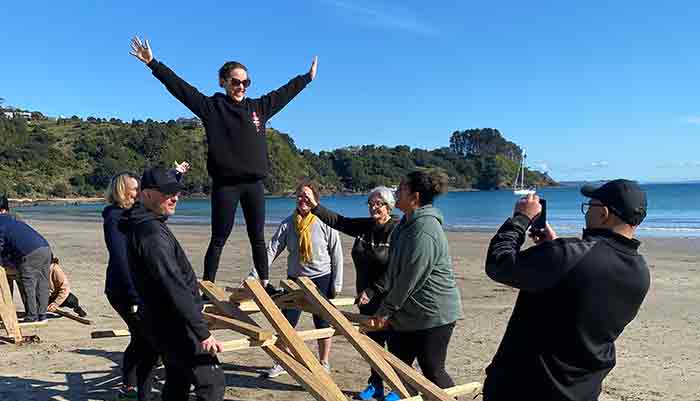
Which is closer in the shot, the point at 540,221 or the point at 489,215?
the point at 540,221

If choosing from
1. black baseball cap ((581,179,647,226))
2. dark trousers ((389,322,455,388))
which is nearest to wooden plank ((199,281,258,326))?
dark trousers ((389,322,455,388))

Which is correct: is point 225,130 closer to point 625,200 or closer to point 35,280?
point 625,200

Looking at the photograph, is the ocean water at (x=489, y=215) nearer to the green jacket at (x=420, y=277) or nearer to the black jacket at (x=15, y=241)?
the green jacket at (x=420, y=277)

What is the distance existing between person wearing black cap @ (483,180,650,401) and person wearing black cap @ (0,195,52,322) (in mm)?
7183

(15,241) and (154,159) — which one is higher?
(154,159)

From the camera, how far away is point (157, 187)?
366cm

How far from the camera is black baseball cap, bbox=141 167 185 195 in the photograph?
3.67 metres

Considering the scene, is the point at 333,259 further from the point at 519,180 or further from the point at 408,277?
the point at 519,180

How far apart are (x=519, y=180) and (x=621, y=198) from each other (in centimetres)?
16144

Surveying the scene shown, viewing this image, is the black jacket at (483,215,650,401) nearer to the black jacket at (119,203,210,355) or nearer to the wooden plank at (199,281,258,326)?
the black jacket at (119,203,210,355)

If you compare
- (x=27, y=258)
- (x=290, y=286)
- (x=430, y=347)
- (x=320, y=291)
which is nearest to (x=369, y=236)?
(x=290, y=286)

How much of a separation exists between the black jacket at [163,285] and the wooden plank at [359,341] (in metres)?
0.93

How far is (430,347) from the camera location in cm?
414

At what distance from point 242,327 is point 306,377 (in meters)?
0.58
